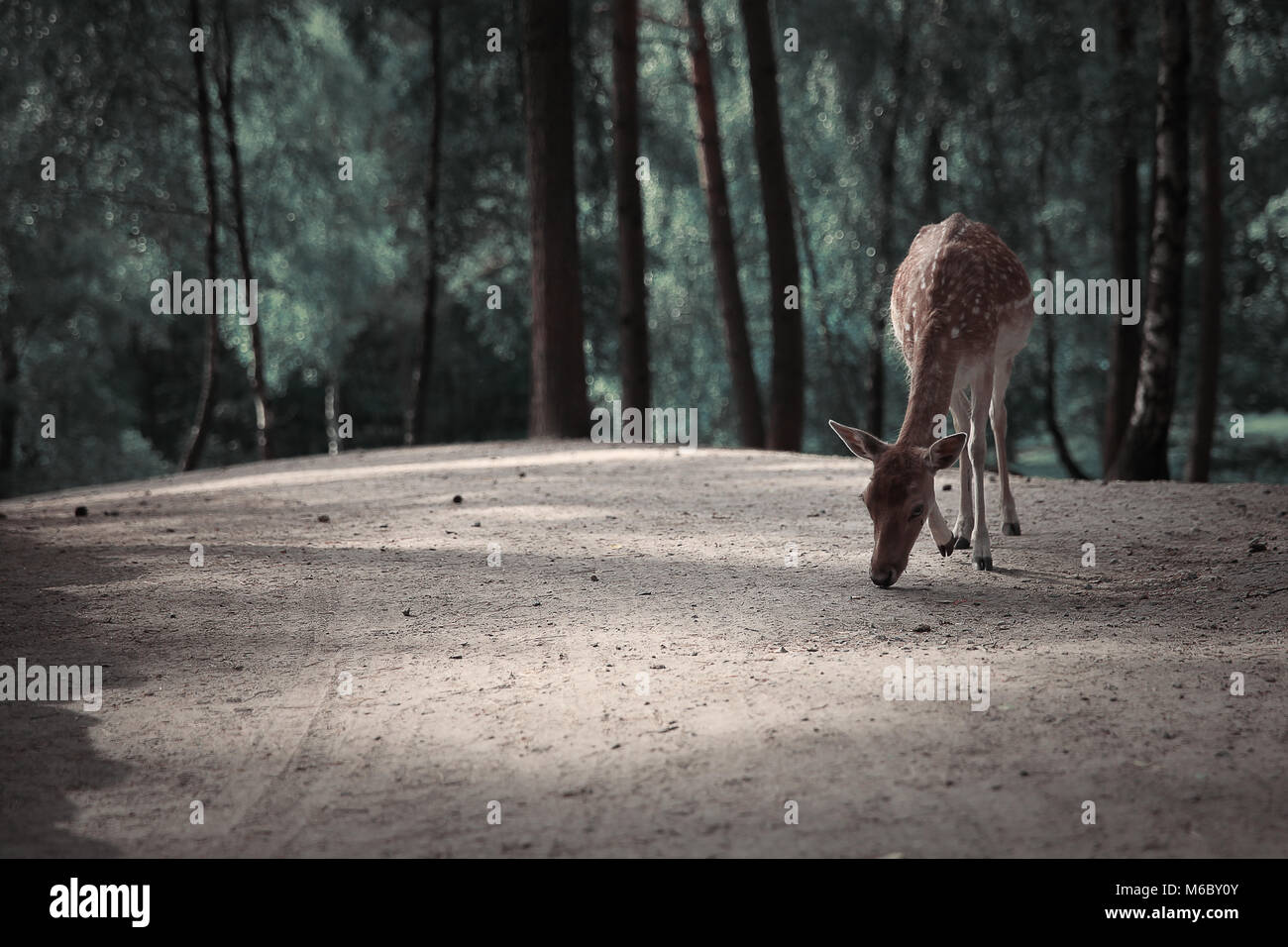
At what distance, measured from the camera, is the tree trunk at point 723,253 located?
19828 millimetres

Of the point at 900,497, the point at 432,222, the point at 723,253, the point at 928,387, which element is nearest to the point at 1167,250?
the point at 928,387

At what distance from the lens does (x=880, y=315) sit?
22266 millimetres

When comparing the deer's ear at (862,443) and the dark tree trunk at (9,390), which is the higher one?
the dark tree trunk at (9,390)

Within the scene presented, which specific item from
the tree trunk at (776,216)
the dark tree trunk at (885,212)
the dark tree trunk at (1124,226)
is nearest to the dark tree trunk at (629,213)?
the tree trunk at (776,216)

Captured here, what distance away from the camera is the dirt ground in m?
3.96

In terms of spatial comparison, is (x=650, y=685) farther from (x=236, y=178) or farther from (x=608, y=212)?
(x=608, y=212)

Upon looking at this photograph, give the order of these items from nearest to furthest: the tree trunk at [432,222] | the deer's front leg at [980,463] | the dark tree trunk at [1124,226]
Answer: the deer's front leg at [980,463]
the dark tree trunk at [1124,226]
the tree trunk at [432,222]

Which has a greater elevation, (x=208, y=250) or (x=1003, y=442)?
(x=208, y=250)

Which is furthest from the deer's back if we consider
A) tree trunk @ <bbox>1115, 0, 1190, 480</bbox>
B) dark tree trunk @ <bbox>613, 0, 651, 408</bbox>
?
dark tree trunk @ <bbox>613, 0, 651, 408</bbox>

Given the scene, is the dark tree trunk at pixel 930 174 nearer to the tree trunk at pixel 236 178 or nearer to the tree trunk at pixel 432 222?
the tree trunk at pixel 432 222

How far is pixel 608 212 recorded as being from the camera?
31.6 metres

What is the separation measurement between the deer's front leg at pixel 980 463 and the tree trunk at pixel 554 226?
28.6 feet

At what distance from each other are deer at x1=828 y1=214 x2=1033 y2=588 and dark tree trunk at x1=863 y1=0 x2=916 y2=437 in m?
14.0

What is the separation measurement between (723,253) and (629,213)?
2189 millimetres
